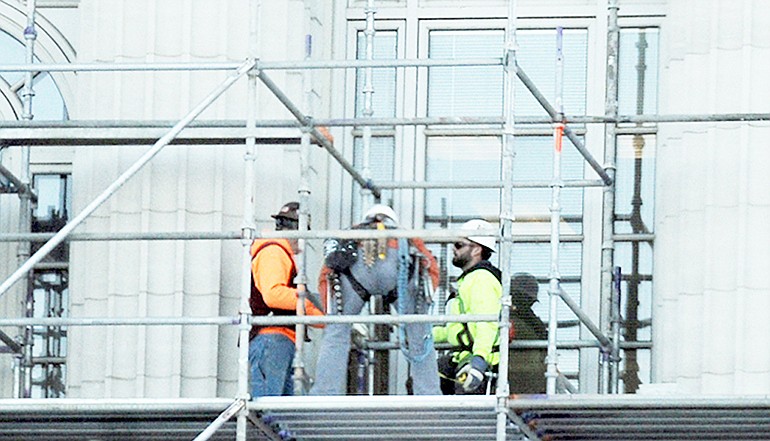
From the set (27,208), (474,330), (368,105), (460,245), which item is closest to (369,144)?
(368,105)

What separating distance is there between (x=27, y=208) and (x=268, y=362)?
2.51 metres

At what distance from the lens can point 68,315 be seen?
66.9ft

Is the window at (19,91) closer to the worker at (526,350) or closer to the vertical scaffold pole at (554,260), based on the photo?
the worker at (526,350)

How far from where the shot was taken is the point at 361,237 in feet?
58.5

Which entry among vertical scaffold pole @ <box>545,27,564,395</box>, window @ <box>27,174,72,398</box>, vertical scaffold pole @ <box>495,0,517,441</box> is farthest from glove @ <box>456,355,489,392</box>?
window @ <box>27,174,72,398</box>

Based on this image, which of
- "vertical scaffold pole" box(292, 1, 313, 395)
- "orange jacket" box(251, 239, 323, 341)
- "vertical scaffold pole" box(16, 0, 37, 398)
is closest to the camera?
"vertical scaffold pole" box(292, 1, 313, 395)

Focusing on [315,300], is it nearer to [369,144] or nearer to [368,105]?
[369,144]

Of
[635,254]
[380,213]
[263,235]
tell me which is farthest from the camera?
[635,254]

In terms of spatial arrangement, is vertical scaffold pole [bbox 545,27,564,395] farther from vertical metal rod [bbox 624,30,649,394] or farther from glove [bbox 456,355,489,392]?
vertical metal rod [bbox 624,30,649,394]

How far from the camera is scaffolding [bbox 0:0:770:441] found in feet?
58.2

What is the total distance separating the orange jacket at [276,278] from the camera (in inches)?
746

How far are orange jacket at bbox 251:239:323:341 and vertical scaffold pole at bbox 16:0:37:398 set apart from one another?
6.68 feet

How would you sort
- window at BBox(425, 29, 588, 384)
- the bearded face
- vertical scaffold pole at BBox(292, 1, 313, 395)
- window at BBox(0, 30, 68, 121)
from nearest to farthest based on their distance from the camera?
vertical scaffold pole at BBox(292, 1, 313, 395), the bearded face, window at BBox(425, 29, 588, 384), window at BBox(0, 30, 68, 121)

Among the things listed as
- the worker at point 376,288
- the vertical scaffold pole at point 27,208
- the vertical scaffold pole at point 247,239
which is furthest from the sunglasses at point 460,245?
the vertical scaffold pole at point 27,208
